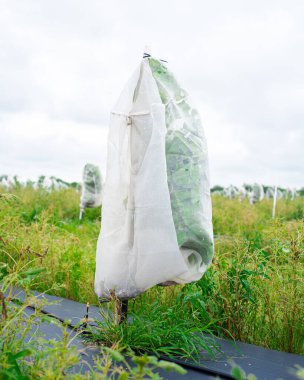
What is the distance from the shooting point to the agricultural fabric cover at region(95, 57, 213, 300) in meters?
3.32

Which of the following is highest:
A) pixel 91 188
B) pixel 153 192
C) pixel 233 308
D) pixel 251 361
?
pixel 91 188

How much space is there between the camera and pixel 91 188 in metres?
14.6

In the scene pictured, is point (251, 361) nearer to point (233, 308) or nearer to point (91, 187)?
point (233, 308)

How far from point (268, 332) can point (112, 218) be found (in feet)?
4.59

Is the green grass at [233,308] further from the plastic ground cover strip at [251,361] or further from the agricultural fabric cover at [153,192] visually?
the agricultural fabric cover at [153,192]

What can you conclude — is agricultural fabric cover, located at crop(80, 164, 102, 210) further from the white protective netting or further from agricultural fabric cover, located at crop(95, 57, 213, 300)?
agricultural fabric cover, located at crop(95, 57, 213, 300)

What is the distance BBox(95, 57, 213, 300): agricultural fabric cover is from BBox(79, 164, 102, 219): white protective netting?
10.7 metres

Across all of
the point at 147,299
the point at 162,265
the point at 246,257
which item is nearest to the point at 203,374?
the point at 162,265

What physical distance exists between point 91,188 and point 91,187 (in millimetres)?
33

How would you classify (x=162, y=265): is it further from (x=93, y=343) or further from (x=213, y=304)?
(x=213, y=304)

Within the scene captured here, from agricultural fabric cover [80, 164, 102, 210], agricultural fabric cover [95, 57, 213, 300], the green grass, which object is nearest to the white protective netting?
agricultural fabric cover [80, 164, 102, 210]

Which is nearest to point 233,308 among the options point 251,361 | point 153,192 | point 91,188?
point 251,361

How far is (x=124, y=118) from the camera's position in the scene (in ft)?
11.8

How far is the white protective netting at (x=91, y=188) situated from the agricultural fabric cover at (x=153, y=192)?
1065 cm
